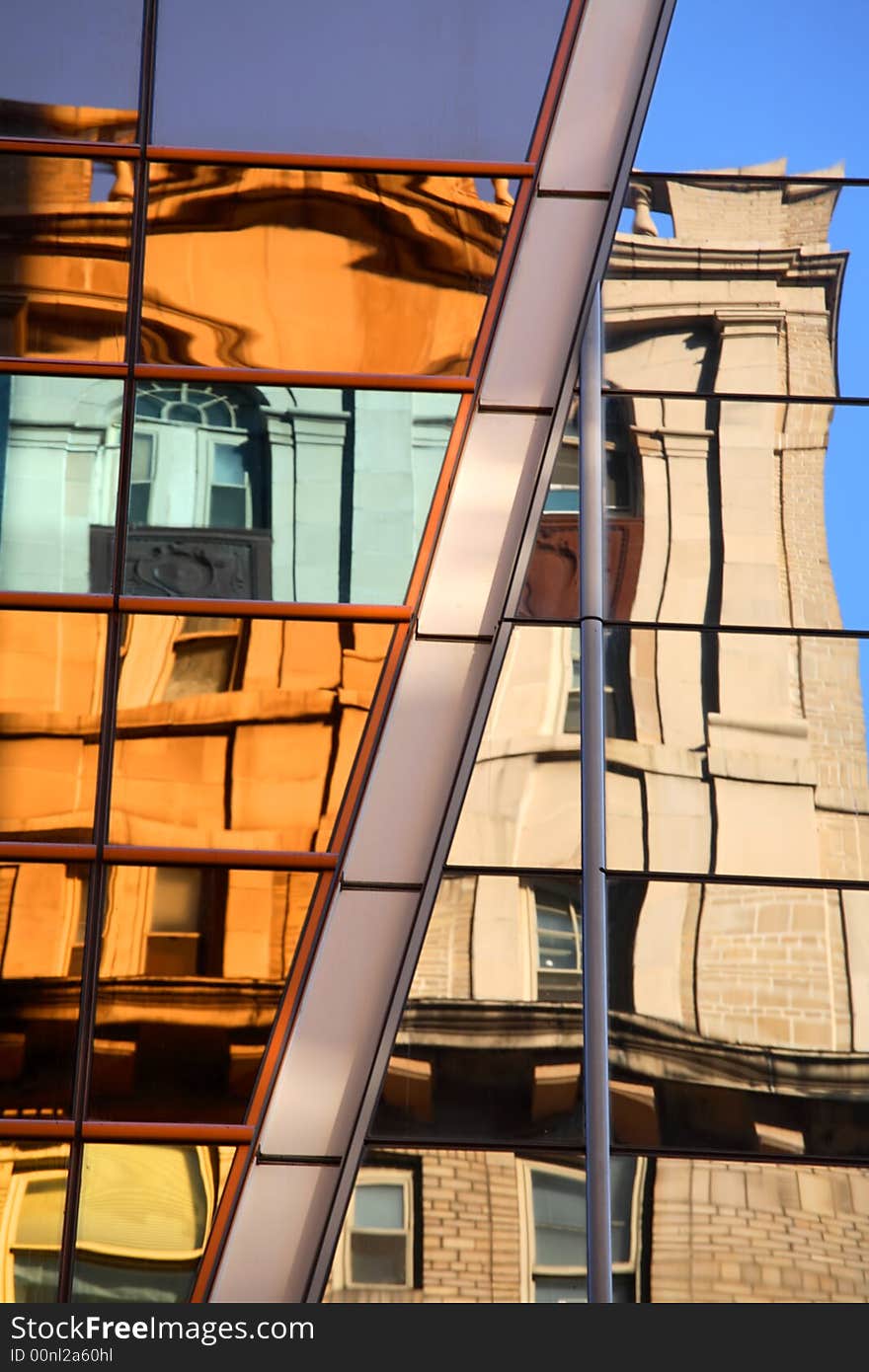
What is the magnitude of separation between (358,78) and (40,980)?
251 inches

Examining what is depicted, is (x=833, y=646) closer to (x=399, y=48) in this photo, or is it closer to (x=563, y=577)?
(x=563, y=577)

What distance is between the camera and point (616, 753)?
886 cm

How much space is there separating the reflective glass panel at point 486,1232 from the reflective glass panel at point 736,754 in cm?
196

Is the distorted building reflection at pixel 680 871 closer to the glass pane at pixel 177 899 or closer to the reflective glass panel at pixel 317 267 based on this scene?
the reflective glass panel at pixel 317 267

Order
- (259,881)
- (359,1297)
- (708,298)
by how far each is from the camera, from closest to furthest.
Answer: (359,1297) < (259,881) < (708,298)

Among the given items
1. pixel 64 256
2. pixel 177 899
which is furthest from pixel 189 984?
pixel 64 256

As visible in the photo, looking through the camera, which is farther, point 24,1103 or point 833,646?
point 833,646

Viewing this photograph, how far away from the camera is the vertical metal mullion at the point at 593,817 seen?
27.0 feet

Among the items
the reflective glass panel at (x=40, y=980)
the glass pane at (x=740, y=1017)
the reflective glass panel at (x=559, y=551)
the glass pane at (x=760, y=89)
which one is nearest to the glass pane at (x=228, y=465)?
the reflective glass panel at (x=559, y=551)

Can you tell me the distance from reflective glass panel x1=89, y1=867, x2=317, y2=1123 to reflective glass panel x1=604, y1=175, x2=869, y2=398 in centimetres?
404

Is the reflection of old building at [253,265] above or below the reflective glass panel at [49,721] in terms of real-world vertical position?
above

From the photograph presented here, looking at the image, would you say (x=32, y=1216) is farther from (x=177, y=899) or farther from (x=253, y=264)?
(x=253, y=264)

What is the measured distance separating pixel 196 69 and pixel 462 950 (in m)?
6.22

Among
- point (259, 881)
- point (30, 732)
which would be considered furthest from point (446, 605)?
point (30, 732)
